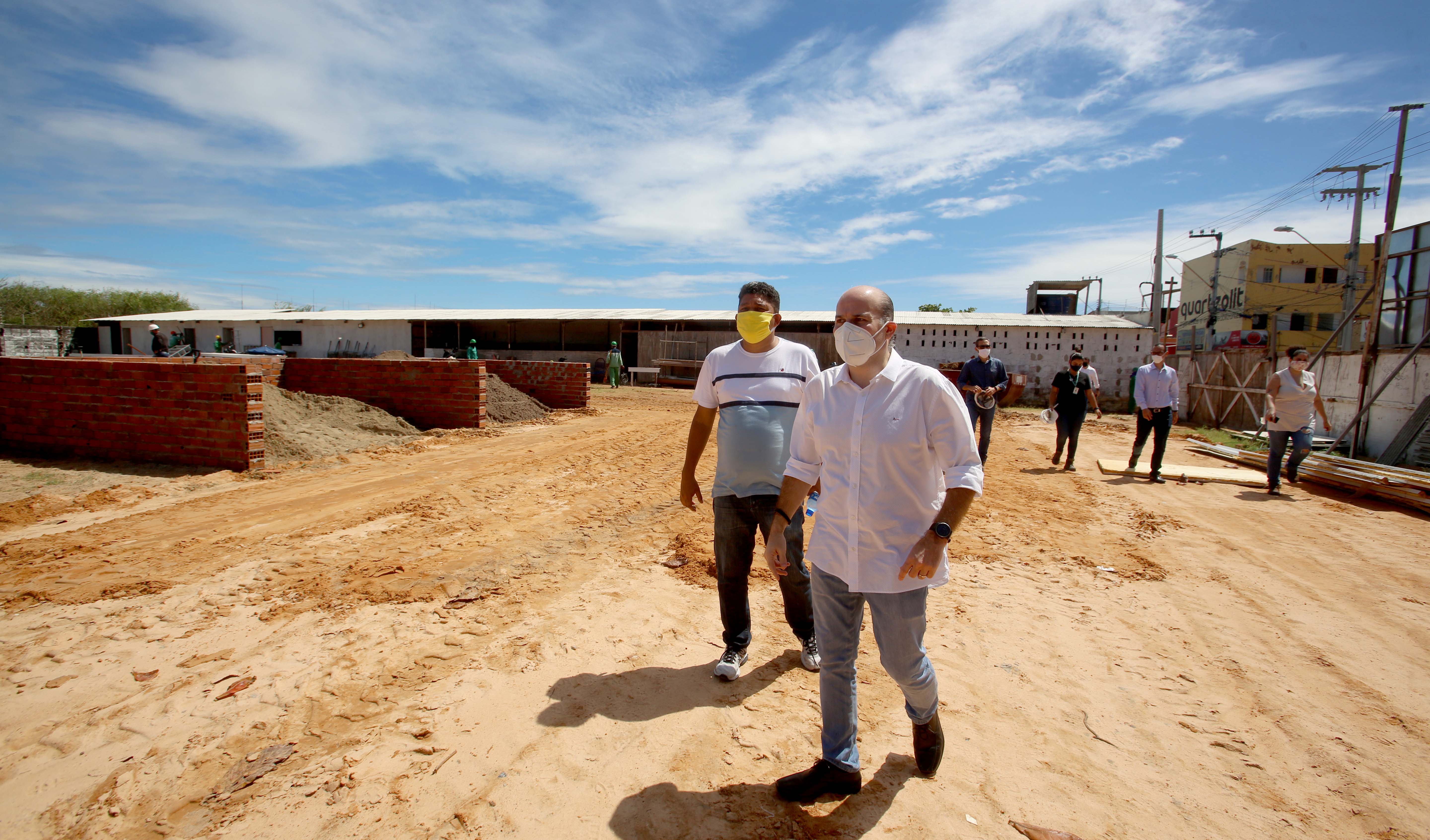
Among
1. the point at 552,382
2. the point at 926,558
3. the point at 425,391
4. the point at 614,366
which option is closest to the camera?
the point at 926,558

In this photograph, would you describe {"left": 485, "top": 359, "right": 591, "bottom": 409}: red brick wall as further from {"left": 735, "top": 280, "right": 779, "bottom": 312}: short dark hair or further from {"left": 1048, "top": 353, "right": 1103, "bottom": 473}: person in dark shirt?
{"left": 735, "top": 280, "right": 779, "bottom": 312}: short dark hair

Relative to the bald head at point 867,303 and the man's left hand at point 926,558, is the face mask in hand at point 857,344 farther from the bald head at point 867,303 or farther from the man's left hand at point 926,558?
the man's left hand at point 926,558

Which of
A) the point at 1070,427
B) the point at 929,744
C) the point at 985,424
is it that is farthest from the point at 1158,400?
the point at 929,744

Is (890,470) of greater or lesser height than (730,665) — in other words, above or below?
above

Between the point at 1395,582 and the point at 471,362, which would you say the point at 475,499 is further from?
the point at 1395,582

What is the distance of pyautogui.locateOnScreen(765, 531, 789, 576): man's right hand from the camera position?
7.13 ft

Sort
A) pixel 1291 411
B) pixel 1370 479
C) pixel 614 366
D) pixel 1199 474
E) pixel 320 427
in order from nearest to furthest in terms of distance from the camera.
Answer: pixel 1291 411
pixel 1370 479
pixel 1199 474
pixel 320 427
pixel 614 366

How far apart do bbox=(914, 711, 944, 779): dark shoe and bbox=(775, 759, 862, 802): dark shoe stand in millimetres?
242

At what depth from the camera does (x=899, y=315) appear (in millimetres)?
24547

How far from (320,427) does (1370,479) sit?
12774mm

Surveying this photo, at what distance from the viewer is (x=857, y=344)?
200 centimetres

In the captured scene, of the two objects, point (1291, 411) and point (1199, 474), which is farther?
point (1199, 474)

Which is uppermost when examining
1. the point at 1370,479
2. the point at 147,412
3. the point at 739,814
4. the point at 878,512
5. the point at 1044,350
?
the point at 1044,350

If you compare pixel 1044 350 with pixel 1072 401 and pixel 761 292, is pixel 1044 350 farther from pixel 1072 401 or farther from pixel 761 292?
pixel 761 292
